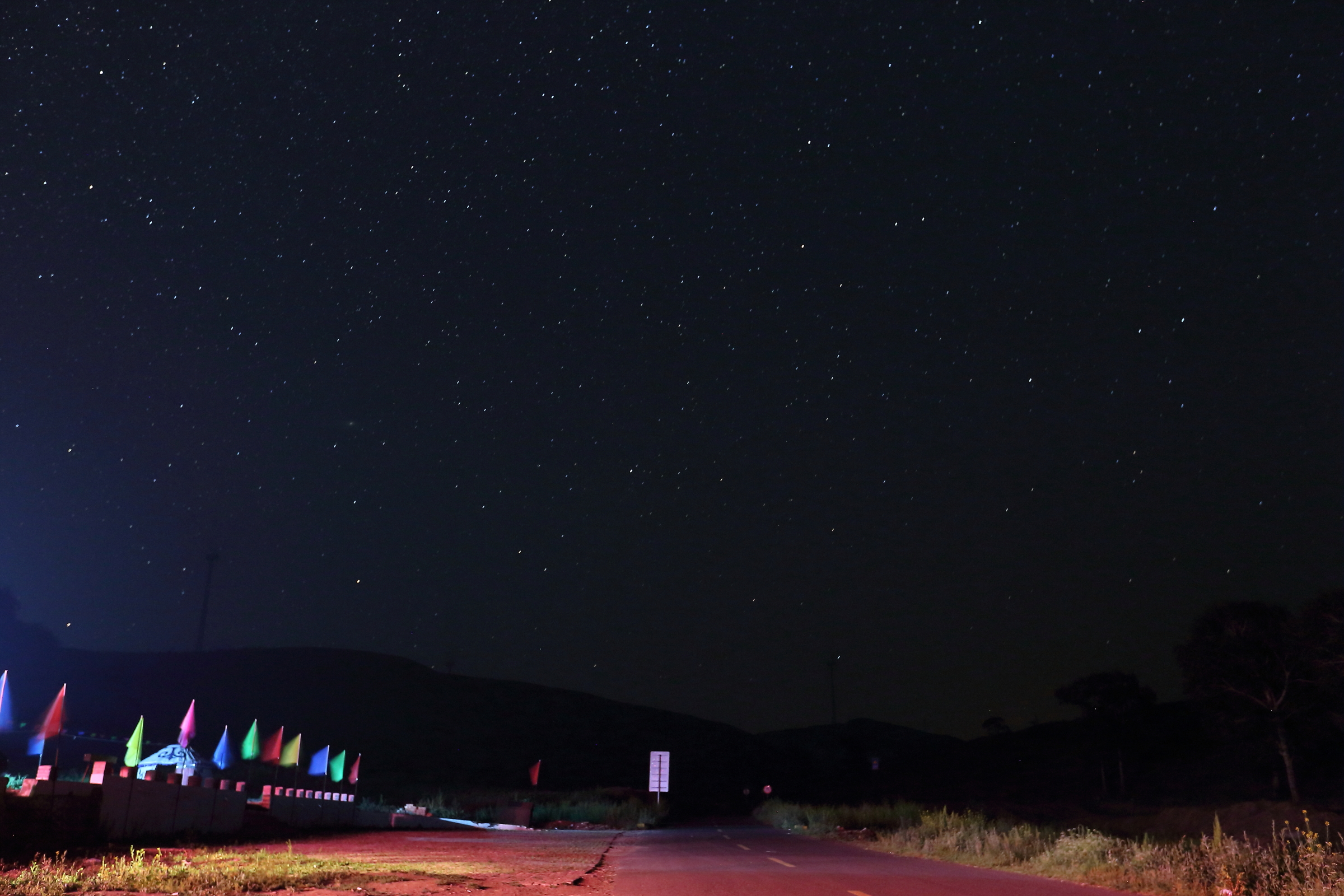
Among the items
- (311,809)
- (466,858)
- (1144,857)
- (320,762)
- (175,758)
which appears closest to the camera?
(1144,857)

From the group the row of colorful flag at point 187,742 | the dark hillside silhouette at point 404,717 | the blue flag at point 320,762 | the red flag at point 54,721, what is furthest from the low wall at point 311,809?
the dark hillside silhouette at point 404,717

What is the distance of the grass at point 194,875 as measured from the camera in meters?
12.5

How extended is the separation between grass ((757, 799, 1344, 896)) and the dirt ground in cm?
775

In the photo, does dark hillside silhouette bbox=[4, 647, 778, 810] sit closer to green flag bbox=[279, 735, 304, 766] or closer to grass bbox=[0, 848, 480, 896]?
green flag bbox=[279, 735, 304, 766]

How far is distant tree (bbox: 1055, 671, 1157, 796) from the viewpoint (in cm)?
7650

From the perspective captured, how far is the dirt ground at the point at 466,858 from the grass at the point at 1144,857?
7748 millimetres

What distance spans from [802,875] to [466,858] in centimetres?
846

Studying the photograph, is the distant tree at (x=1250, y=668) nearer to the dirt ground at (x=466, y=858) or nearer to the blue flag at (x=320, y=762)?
the dirt ground at (x=466, y=858)

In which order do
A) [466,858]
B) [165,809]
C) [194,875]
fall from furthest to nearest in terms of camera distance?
1. [165,809]
2. [466,858]
3. [194,875]

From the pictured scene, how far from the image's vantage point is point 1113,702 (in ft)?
254

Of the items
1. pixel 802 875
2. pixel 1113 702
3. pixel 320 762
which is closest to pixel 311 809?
pixel 320 762

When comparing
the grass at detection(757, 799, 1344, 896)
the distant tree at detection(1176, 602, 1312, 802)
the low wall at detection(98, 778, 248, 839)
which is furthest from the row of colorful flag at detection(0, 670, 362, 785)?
the distant tree at detection(1176, 602, 1312, 802)

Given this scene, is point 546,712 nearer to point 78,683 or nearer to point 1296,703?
point 78,683

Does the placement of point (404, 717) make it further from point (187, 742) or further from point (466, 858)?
point (466, 858)
